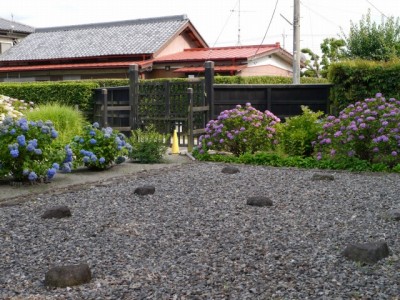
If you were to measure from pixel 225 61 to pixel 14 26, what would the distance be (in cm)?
1953

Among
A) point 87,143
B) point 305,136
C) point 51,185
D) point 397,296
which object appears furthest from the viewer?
point 305,136

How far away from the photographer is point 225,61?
26781 millimetres

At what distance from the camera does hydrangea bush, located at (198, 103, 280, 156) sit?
11.9 m

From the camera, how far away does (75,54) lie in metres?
29.8

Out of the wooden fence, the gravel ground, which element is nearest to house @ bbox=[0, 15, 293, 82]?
the wooden fence

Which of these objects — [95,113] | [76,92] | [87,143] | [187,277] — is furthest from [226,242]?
[76,92]

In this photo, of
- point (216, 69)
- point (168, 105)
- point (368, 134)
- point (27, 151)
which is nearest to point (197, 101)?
point (168, 105)

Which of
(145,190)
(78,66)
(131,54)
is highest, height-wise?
(131,54)

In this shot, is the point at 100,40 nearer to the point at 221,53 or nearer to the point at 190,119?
the point at 221,53

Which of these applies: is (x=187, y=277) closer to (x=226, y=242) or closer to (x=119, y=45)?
(x=226, y=242)

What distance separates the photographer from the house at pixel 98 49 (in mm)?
28031

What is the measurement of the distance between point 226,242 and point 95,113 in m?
12.5

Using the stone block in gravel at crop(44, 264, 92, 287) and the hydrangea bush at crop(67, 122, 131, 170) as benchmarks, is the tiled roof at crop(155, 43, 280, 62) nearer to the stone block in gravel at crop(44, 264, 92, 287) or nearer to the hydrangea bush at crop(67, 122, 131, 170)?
the hydrangea bush at crop(67, 122, 131, 170)

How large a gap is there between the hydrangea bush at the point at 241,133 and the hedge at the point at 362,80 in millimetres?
2291
